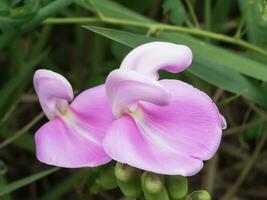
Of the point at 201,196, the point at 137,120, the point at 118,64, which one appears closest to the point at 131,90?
the point at 137,120

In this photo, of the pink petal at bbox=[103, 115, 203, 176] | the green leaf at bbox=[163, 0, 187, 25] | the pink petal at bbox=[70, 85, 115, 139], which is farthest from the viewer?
the green leaf at bbox=[163, 0, 187, 25]

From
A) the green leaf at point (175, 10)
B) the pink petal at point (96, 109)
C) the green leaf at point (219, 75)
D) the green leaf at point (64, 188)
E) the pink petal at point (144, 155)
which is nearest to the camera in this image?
the pink petal at point (144, 155)

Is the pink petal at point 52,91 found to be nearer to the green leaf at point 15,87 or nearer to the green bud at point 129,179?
the green bud at point 129,179

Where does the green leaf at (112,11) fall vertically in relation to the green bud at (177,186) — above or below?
below

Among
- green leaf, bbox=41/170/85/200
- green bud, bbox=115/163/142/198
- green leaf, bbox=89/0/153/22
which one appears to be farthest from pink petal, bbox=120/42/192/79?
green leaf, bbox=41/170/85/200

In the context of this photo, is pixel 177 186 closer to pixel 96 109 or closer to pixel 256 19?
pixel 96 109

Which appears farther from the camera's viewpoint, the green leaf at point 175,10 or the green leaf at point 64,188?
the green leaf at point 64,188

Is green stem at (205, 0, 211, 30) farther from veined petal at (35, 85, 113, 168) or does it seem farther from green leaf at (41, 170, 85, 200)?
veined petal at (35, 85, 113, 168)

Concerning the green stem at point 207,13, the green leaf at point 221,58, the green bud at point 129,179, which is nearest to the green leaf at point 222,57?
the green leaf at point 221,58

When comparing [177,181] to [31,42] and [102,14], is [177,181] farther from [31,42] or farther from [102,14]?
[31,42]
